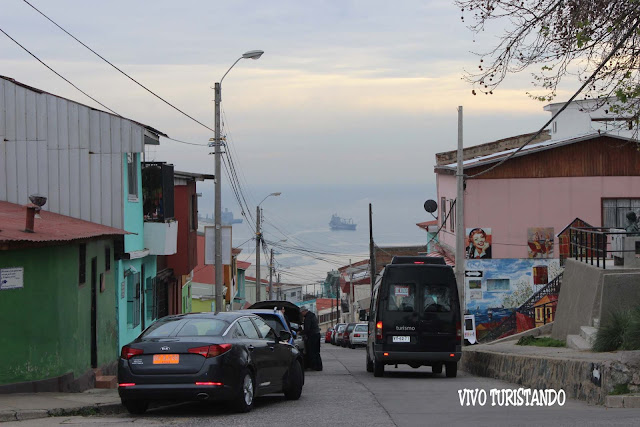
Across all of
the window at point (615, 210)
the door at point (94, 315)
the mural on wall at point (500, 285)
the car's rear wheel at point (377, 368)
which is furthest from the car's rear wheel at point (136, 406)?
the window at point (615, 210)

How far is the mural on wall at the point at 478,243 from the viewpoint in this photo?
4581cm

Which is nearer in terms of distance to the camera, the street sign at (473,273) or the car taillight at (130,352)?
the car taillight at (130,352)

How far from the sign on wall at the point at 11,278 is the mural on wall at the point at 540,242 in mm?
34386

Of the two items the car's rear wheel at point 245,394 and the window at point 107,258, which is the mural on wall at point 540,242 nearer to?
the window at point 107,258

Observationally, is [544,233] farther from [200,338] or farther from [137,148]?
[200,338]

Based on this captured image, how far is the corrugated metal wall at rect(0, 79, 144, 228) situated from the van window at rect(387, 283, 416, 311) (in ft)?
20.7

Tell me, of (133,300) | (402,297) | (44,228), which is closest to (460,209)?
(402,297)

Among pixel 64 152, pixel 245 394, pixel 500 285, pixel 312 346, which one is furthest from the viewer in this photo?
pixel 500 285

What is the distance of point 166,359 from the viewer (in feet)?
41.7

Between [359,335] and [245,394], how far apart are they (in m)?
40.6

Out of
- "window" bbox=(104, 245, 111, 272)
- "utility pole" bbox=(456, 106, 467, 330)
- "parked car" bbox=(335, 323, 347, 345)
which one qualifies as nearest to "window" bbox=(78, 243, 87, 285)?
"window" bbox=(104, 245, 111, 272)

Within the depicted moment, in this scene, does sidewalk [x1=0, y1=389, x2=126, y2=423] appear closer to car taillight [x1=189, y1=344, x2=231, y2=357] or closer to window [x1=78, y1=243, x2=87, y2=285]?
car taillight [x1=189, y1=344, x2=231, y2=357]

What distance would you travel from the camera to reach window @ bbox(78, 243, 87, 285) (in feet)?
57.5

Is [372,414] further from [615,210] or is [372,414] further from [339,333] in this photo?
[339,333]
